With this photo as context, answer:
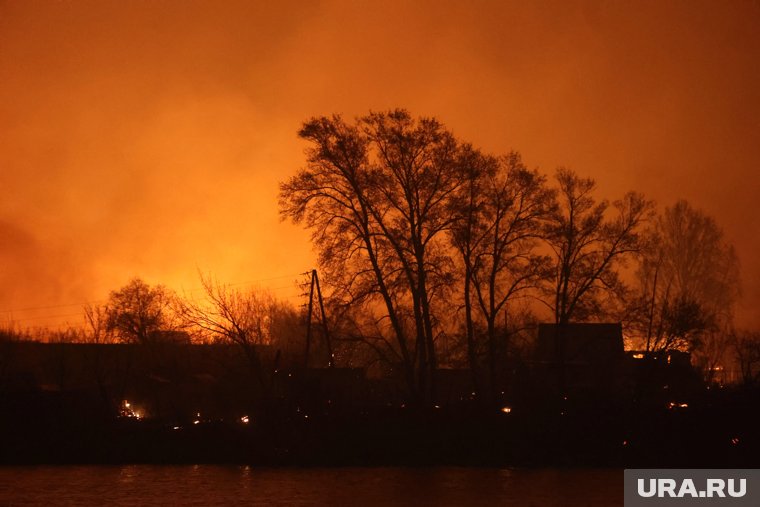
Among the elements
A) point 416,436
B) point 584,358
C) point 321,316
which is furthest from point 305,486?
point 584,358

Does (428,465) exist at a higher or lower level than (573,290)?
lower

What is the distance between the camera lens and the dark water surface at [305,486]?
22.9 meters

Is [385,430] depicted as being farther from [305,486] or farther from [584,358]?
[584,358]

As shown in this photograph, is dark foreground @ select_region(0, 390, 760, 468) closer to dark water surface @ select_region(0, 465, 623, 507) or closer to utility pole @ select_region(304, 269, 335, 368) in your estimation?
dark water surface @ select_region(0, 465, 623, 507)

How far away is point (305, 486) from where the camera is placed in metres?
26.4

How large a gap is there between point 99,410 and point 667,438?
74.5ft

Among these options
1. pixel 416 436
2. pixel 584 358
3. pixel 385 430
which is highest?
pixel 584 358

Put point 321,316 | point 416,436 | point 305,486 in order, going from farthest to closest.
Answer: point 321,316
point 416,436
point 305,486

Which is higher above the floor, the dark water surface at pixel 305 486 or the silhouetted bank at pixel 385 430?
the silhouetted bank at pixel 385 430

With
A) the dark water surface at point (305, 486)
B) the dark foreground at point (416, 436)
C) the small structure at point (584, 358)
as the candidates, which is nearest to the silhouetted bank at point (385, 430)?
the dark foreground at point (416, 436)

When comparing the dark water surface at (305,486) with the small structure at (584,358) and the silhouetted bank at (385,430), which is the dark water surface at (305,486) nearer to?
the silhouetted bank at (385,430)

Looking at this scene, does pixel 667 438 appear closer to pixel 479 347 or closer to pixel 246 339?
pixel 479 347

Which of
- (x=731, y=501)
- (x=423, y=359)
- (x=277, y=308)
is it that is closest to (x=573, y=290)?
(x=423, y=359)

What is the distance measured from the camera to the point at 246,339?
135 ft
